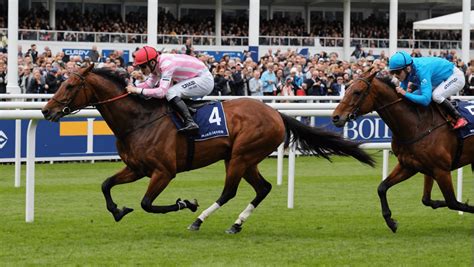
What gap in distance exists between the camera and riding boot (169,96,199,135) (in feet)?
25.2

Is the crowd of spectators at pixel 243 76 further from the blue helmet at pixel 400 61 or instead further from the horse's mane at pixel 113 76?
the blue helmet at pixel 400 61

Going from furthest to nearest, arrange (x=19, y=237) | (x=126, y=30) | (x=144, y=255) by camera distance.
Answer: (x=126, y=30) < (x=19, y=237) < (x=144, y=255)

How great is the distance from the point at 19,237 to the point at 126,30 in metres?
27.8

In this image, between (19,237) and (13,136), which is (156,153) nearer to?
(19,237)

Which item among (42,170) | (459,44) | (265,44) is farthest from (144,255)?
(459,44)

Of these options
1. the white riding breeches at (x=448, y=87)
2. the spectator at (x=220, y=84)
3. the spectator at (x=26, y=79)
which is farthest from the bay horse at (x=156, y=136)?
the spectator at (x=220, y=84)

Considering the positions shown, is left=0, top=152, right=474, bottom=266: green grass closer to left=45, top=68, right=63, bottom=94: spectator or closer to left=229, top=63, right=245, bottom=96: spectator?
left=45, top=68, right=63, bottom=94: spectator

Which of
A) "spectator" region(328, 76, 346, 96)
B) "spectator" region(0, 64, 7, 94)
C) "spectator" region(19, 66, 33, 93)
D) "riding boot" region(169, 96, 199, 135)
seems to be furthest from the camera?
"spectator" region(328, 76, 346, 96)

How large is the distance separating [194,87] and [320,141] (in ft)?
3.67

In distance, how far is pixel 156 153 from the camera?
7590mm

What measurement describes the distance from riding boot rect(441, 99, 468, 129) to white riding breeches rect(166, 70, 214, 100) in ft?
5.98

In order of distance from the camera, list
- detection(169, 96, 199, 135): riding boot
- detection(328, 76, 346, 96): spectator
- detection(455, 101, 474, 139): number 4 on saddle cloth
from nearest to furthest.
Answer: detection(169, 96, 199, 135): riding boot
detection(455, 101, 474, 139): number 4 on saddle cloth
detection(328, 76, 346, 96): spectator

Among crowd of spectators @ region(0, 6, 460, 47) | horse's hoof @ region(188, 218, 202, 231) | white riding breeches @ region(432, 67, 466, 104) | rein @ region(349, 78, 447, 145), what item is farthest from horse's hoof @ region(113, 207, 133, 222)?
crowd of spectators @ region(0, 6, 460, 47)

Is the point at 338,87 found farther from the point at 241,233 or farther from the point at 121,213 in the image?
the point at 121,213
